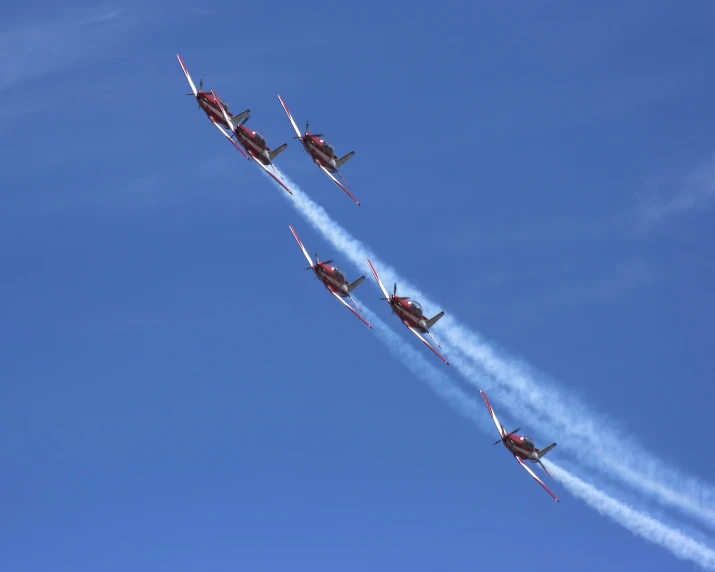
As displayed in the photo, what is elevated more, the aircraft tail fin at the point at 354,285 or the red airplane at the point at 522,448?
the aircraft tail fin at the point at 354,285

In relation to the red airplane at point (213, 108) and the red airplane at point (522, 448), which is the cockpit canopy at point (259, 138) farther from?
the red airplane at point (522, 448)

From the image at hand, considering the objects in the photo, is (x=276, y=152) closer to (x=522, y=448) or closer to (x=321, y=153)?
(x=321, y=153)

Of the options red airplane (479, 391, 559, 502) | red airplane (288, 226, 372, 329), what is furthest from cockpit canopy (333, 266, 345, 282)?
red airplane (479, 391, 559, 502)

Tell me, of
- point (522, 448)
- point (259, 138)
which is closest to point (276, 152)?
point (259, 138)

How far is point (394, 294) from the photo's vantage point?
12838cm

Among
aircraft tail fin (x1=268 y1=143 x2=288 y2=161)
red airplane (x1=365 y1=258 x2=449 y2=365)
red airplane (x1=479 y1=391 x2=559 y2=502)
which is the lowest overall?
red airplane (x1=479 y1=391 x2=559 y2=502)

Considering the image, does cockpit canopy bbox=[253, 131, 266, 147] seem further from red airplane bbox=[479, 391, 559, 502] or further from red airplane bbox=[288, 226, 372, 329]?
red airplane bbox=[479, 391, 559, 502]

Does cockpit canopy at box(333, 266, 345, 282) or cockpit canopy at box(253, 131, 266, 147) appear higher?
cockpit canopy at box(253, 131, 266, 147)

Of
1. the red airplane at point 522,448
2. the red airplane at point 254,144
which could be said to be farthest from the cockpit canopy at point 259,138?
the red airplane at point 522,448

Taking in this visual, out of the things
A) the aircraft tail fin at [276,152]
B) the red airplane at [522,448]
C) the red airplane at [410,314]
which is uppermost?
the aircraft tail fin at [276,152]

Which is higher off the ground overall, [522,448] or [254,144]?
[254,144]

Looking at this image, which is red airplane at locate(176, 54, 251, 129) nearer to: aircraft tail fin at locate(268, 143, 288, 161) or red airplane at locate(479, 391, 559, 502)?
aircraft tail fin at locate(268, 143, 288, 161)

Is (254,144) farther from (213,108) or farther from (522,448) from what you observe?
(522,448)

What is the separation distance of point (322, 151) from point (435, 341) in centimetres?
2779
